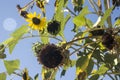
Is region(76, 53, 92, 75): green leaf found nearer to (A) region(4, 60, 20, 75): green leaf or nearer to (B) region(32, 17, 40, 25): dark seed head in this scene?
(A) region(4, 60, 20, 75): green leaf

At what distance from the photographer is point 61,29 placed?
56.9 inches

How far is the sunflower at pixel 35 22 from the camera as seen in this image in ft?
5.69

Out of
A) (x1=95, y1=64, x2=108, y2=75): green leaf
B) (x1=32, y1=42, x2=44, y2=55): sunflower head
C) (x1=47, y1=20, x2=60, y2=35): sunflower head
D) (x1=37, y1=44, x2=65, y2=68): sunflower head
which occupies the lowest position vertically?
(x1=95, y1=64, x2=108, y2=75): green leaf

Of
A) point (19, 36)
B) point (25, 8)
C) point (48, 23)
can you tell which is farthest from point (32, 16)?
point (19, 36)

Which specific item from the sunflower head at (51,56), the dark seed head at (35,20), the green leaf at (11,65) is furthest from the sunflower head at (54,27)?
the dark seed head at (35,20)

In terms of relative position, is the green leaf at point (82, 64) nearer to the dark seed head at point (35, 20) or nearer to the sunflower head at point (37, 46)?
the sunflower head at point (37, 46)

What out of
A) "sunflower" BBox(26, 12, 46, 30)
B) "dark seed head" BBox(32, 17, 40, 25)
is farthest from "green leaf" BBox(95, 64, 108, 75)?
"dark seed head" BBox(32, 17, 40, 25)

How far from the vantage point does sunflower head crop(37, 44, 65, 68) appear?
4.42 ft

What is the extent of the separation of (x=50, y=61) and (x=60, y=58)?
0.04m

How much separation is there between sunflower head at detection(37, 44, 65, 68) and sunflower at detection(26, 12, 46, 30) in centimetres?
32

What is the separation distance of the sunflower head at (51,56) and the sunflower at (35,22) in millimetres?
315

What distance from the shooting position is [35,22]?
6.48 feet

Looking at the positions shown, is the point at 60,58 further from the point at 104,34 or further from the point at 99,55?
the point at 99,55

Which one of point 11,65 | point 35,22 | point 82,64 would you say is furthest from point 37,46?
point 82,64
